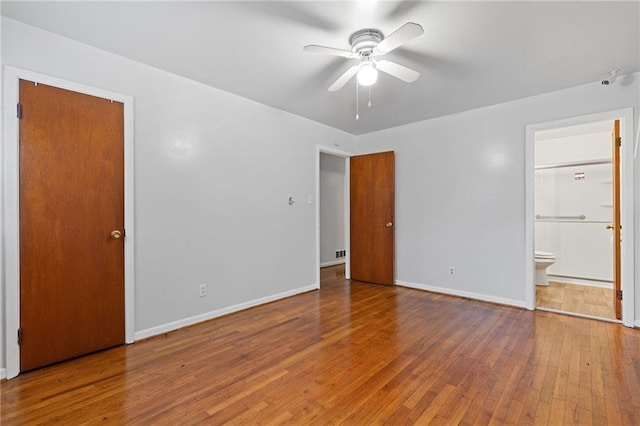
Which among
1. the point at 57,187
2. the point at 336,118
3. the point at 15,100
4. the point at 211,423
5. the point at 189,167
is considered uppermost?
the point at 336,118

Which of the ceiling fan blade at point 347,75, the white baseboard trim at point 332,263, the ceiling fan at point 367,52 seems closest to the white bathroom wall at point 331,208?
the white baseboard trim at point 332,263

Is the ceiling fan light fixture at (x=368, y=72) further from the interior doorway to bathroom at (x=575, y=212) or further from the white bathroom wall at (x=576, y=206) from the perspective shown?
the white bathroom wall at (x=576, y=206)

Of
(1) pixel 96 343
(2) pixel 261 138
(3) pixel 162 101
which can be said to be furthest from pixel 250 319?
(3) pixel 162 101

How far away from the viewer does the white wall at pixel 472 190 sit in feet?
11.2

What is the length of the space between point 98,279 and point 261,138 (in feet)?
7.33

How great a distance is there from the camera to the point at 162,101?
284 centimetres

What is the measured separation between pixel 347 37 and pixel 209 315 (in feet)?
9.70

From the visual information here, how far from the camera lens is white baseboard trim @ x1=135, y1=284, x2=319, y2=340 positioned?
273 cm

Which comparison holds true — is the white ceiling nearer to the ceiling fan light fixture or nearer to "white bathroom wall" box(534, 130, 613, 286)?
Answer: the ceiling fan light fixture

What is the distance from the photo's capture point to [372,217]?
4828 millimetres

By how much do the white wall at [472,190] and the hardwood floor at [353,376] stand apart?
0.77 meters

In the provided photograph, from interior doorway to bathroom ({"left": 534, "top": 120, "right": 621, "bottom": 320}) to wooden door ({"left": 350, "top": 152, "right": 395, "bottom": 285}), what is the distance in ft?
6.98

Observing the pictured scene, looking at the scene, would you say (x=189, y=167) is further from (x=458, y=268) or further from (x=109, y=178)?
(x=458, y=268)

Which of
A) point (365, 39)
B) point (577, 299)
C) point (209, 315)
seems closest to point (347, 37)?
point (365, 39)
